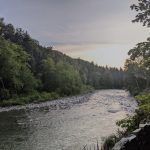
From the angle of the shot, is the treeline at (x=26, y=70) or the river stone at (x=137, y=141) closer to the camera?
the river stone at (x=137, y=141)

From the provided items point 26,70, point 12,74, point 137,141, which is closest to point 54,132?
point 137,141

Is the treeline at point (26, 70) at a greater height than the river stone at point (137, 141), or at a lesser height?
greater

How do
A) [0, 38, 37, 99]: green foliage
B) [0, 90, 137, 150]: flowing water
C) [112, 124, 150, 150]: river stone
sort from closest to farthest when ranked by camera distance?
[112, 124, 150, 150]: river stone
[0, 90, 137, 150]: flowing water
[0, 38, 37, 99]: green foliage

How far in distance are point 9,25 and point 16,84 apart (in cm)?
3756

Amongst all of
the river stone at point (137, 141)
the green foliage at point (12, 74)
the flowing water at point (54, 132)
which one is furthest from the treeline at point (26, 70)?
the river stone at point (137, 141)

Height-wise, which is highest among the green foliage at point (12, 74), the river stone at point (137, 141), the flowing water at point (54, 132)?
the green foliage at point (12, 74)

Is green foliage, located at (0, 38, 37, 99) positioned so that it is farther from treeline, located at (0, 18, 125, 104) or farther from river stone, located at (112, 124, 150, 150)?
river stone, located at (112, 124, 150, 150)

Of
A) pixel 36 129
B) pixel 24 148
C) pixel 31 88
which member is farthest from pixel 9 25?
pixel 24 148

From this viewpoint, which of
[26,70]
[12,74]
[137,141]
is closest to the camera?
[137,141]

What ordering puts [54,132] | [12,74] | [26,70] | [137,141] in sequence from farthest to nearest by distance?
[26,70] < [12,74] < [54,132] < [137,141]

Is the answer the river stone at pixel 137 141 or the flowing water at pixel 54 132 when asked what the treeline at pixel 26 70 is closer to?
the flowing water at pixel 54 132

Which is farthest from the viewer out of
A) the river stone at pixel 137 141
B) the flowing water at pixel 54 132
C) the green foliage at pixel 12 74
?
the green foliage at pixel 12 74

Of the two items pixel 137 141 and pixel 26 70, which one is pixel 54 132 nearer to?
pixel 137 141

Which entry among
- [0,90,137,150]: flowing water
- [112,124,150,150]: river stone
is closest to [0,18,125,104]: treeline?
[0,90,137,150]: flowing water
